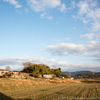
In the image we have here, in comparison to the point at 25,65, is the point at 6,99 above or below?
below

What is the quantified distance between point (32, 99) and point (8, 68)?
120626 millimetres

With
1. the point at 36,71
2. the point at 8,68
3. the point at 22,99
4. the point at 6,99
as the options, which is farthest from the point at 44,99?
the point at 8,68

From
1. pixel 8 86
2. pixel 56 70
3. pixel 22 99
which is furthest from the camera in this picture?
pixel 56 70

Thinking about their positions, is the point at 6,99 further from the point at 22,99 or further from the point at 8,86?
the point at 8,86

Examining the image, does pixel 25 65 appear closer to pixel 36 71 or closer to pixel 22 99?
pixel 36 71

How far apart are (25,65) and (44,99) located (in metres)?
109

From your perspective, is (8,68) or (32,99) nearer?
(32,99)

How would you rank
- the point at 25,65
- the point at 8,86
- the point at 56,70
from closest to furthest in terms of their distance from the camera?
the point at 8,86
the point at 25,65
the point at 56,70

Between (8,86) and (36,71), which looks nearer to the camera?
(8,86)

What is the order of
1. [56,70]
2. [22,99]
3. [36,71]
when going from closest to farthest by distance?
[22,99] < [36,71] < [56,70]

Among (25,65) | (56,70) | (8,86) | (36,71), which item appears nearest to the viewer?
(8,86)

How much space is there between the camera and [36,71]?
112m

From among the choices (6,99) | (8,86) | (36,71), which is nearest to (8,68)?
(36,71)

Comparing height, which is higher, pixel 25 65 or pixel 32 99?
pixel 25 65
